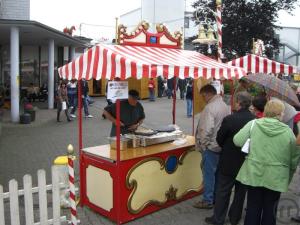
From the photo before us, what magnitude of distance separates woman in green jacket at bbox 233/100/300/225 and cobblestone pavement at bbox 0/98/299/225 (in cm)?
133

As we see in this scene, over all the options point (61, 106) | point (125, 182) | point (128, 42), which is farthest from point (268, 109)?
point (61, 106)

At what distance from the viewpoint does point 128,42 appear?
20.0 ft

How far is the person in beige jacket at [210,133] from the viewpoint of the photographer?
5414 millimetres

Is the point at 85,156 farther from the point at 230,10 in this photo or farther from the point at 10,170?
the point at 230,10

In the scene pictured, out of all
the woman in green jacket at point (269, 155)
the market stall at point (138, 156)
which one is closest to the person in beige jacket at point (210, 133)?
the market stall at point (138, 156)

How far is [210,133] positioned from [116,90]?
140 centimetres

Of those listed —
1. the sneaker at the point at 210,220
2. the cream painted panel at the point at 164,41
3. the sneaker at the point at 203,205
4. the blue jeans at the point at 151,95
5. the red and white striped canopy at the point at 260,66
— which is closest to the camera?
the sneaker at the point at 210,220

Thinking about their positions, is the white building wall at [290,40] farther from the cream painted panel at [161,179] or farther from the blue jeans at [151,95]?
the cream painted panel at [161,179]

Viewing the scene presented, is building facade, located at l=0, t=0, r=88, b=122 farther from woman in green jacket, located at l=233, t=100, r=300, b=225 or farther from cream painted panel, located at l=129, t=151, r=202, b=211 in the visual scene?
woman in green jacket, located at l=233, t=100, r=300, b=225

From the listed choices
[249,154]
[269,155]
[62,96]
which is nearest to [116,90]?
[249,154]

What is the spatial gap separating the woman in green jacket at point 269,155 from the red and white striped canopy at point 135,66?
1.35 meters

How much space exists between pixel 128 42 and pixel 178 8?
122 feet

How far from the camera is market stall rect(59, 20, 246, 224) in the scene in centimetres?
511

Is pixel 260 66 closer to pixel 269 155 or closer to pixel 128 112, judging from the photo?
pixel 128 112
